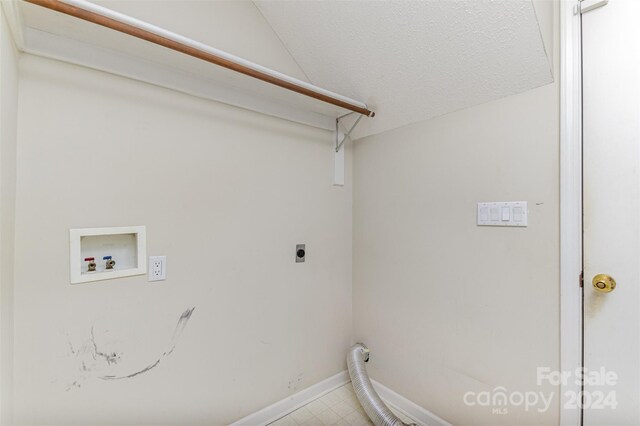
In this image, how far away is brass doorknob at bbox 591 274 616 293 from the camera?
3.81 feet

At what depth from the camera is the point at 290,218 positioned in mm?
1892

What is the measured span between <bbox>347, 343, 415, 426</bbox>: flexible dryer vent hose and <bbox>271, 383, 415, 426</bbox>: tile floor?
0.32 ft

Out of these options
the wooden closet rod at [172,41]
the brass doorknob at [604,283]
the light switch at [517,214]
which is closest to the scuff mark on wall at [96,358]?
the wooden closet rod at [172,41]

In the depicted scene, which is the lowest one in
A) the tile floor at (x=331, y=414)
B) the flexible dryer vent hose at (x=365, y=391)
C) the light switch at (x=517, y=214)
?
the tile floor at (x=331, y=414)

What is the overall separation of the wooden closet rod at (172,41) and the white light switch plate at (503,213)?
1.01 meters

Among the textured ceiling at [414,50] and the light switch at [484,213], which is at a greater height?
A: the textured ceiling at [414,50]

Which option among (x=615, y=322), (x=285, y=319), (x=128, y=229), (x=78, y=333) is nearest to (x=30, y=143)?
(x=128, y=229)

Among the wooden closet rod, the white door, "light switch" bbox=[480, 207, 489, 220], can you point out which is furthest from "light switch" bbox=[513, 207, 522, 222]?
the wooden closet rod

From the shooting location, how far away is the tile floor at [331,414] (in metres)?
1.77

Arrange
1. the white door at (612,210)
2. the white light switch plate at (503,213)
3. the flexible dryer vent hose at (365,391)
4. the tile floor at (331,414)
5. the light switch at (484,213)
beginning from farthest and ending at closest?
the tile floor at (331,414)
the flexible dryer vent hose at (365,391)
the light switch at (484,213)
the white light switch plate at (503,213)
the white door at (612,210)

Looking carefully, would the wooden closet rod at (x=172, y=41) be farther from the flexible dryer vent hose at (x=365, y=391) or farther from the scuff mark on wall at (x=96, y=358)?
the flexible dryer vent hose at (x=365, y=391)

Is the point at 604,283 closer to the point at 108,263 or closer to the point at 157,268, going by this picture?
the point at 157,268

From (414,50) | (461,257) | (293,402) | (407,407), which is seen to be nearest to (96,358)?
(293,402)

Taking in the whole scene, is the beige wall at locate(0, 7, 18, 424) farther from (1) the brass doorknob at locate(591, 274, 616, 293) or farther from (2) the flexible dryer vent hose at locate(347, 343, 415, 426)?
→ (1) the brass doorknob at locate(591, 274, 616, 293)
